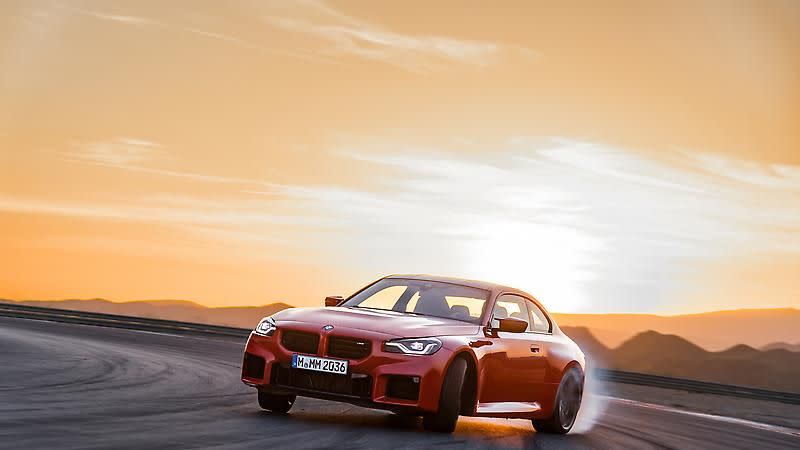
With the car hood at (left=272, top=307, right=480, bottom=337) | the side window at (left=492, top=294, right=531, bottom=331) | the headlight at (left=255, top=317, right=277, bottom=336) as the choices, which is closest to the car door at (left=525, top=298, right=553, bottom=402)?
the side window at (left=492, top=294, right=531, bottom=331)

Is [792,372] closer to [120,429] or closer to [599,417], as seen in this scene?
[599,417]

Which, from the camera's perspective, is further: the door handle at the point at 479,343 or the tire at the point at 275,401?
the tire at the point at 275,401

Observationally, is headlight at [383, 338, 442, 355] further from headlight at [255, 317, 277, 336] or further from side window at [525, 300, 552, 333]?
side window at [525, 300, 552, 333]

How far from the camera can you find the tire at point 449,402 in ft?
40.0

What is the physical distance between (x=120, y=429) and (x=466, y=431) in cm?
397

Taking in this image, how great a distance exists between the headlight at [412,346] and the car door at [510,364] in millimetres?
893

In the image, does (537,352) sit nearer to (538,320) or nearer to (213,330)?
(538,320)

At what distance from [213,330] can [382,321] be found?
3273 centimetres

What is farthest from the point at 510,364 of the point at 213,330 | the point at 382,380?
the point at 213,330

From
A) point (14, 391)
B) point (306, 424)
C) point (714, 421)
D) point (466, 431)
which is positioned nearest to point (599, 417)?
point (714, 421)

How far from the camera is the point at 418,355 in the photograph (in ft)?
39.7

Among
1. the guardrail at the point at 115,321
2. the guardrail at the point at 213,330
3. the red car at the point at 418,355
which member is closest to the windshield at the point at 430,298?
the red car at the point at 418,355

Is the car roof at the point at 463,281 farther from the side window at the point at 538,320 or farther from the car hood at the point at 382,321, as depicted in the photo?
the car hood at the point at 382,321

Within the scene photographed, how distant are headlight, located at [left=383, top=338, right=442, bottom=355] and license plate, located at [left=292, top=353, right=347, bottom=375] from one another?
43 cm
